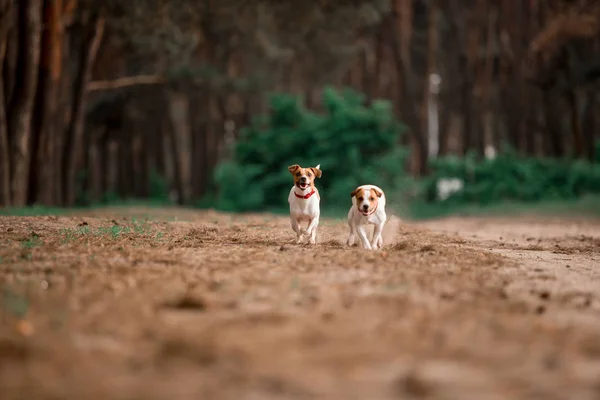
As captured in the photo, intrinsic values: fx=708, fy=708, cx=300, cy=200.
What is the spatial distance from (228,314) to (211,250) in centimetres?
366

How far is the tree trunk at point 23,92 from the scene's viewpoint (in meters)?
16.9

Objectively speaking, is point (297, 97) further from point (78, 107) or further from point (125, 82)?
point (78, 107)

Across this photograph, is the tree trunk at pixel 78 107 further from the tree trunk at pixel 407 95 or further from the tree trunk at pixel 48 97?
the tree trunk at pixel 407 95

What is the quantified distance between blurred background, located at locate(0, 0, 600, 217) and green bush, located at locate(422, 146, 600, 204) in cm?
6

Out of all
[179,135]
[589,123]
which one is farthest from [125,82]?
[589,123]

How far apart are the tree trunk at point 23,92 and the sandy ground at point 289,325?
10.1m

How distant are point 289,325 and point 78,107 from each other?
19.1 metres

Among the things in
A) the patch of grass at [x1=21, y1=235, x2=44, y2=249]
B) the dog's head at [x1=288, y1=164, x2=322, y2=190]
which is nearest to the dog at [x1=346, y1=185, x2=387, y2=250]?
the dog's head at [x1=288, y1=164, x2=322, y2=190]

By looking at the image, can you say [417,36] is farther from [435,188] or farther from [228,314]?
[228,314]

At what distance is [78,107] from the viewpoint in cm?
2177

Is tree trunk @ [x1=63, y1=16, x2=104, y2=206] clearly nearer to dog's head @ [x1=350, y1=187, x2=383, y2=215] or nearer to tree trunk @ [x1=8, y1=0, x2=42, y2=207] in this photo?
tree trunk @ [x1=8, y1=0, x2=42, y2=207]

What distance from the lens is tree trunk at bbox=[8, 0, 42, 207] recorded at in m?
16.9

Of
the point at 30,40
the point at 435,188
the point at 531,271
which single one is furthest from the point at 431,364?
the point at 435,188

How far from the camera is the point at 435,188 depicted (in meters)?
26.8
